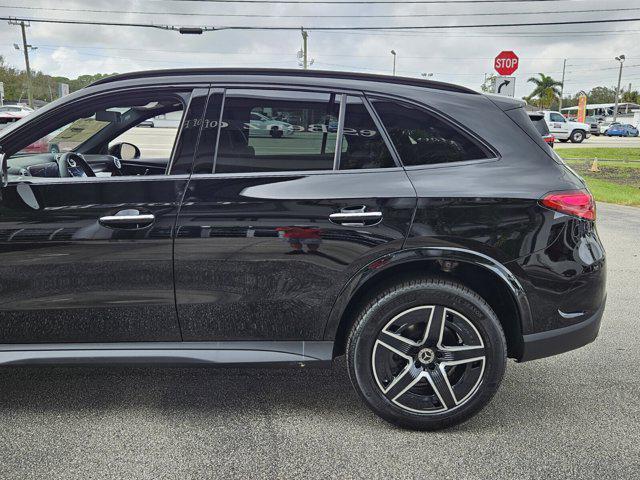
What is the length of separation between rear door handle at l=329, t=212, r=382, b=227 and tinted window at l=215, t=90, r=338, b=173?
277mm

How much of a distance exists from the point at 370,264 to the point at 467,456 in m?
1.04

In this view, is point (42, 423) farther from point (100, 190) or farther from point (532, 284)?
point (532, 284)

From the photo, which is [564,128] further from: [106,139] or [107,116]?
[107,116]

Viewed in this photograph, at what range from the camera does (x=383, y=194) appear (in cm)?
272

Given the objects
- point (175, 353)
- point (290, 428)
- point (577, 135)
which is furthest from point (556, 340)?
point (577, 135)

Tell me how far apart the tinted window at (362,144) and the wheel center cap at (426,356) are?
95cm

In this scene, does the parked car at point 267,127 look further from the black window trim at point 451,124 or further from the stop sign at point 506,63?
the stop sign at point 506,63

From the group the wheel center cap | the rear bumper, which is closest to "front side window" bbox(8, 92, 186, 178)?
the wheel center cap

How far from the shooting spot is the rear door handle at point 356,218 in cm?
270

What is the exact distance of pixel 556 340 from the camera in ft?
9.34

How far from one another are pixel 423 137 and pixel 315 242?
783 mm

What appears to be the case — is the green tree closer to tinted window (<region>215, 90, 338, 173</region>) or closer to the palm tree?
the palm tree

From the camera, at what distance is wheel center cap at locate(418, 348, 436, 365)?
280cm

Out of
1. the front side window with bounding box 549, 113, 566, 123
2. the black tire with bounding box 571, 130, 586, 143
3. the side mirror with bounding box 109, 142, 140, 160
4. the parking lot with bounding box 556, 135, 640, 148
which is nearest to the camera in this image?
the side mirror with bounding box 109, 142, 140, 160
